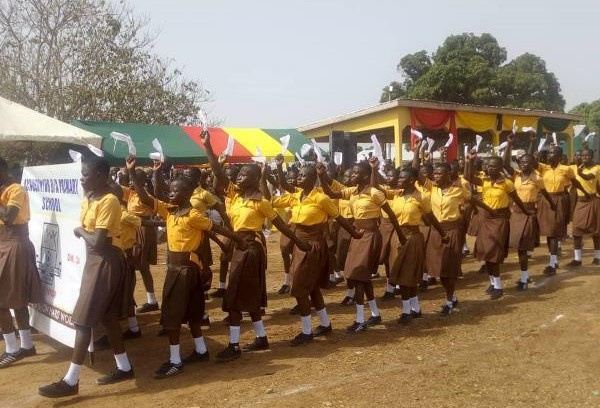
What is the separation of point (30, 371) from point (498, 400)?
4217 millimetres

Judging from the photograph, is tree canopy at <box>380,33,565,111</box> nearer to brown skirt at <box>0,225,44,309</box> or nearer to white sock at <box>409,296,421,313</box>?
white sock at <box>409,296,421,313</box>

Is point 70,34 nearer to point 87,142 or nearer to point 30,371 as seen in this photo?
point 87,142

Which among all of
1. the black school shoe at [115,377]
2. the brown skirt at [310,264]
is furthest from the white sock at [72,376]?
the brown skirt at [310,264]

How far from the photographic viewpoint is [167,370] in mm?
5105

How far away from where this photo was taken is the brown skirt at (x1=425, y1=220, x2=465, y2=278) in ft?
23.1

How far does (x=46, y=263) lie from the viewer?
5.80 m

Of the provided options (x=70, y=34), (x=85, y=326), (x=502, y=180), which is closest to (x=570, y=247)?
(x=502, y=180)

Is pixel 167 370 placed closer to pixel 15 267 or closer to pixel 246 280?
pixel 246 280

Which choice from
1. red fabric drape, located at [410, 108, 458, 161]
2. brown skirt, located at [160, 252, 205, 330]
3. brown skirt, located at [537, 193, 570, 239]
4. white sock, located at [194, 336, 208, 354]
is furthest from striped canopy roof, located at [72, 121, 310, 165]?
brown skirt, located at [160, 252, 205, 330]

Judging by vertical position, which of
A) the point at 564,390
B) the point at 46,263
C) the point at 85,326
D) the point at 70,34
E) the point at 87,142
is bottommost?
the point at 564,390

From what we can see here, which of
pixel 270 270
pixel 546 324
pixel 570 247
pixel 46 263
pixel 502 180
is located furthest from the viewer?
pixel 570 247

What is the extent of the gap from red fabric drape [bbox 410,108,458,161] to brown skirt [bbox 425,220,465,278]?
10.4 meters

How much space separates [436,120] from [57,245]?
1463 cm

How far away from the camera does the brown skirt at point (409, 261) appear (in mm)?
6656
